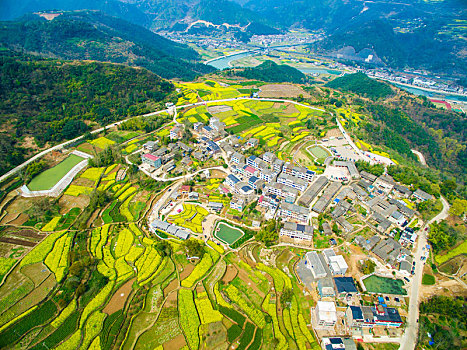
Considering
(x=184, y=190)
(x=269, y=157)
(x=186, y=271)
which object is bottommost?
(x=186, y=271)

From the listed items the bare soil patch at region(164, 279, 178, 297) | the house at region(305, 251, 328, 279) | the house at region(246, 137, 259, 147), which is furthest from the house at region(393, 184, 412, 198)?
the bare soil patch at region(164, 279, 178, 297)

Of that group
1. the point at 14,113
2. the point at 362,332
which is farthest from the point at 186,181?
the point at 14,113

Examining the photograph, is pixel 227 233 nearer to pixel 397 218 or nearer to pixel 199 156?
pixel 199 156

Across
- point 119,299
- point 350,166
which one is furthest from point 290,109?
point 119,299

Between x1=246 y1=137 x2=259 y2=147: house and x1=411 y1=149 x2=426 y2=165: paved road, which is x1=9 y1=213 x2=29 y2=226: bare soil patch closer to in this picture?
x1=246 y1=137 x2=259 y2=147: house

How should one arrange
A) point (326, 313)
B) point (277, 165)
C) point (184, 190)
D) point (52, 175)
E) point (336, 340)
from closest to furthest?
point (336, 340) → point (326, 313) → point (184, 190) → point (52, 175) → point (277, 165)
